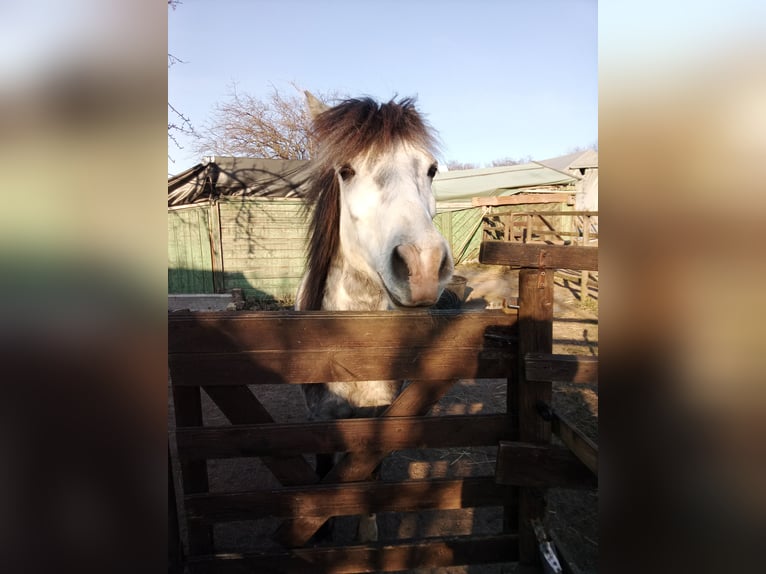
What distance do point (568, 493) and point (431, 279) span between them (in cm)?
273

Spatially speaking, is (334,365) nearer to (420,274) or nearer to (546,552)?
(420,274)

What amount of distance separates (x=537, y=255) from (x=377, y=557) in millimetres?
1516

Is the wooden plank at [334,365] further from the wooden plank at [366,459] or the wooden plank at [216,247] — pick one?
the wooden plank at [216,247]

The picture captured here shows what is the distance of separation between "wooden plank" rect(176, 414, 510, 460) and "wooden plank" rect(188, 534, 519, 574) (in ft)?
1.57

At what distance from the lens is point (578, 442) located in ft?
4.71

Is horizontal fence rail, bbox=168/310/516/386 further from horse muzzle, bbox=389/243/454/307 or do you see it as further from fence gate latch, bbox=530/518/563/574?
fence gate latch, bbox=530/518/563/574

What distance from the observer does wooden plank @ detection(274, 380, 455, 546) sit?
167 centimetres

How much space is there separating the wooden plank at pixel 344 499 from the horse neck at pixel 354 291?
898 mm

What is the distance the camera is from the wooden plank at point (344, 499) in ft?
5.43

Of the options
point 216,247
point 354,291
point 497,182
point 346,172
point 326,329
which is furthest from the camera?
point 497,182

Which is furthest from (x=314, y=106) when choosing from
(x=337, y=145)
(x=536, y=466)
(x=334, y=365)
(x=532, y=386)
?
(x=536, y=466)

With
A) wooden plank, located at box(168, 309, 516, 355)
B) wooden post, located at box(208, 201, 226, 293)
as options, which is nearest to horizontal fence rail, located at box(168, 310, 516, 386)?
wooden plank, located at box(168, 309, 516, 355)
